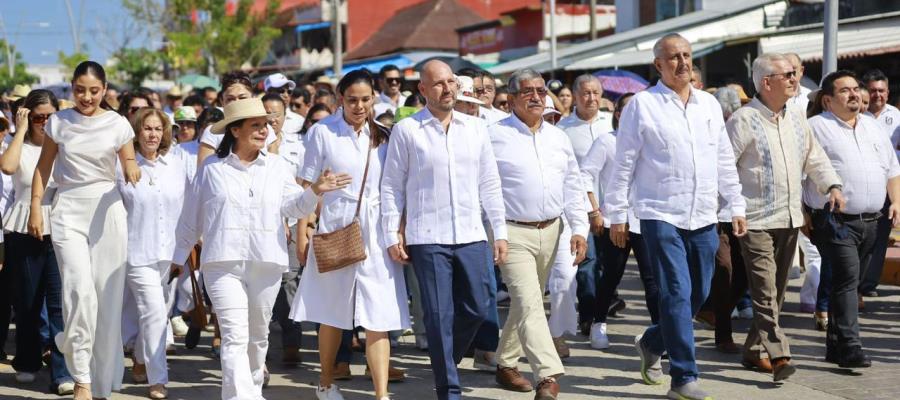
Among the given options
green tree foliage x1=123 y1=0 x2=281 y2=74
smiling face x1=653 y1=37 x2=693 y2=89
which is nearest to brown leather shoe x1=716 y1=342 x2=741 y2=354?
smiling face x1=653 y1=37 x2=693 y2=89

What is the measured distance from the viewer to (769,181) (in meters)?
7.94

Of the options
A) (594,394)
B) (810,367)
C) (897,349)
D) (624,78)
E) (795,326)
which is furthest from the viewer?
(624,78)

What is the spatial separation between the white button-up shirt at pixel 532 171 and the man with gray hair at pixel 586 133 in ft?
5.23

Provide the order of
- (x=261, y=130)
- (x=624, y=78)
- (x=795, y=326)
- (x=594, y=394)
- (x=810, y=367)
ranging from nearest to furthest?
(x=261, y=130) < (x=594, y=394) < (x=810, y=367) < (x=795, y=326) < (x=624, y=78)

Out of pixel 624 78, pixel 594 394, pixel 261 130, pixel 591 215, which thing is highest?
pixel 624 78

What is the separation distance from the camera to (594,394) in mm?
7594

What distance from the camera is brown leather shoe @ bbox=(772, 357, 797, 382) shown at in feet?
24.8

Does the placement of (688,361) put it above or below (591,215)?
below

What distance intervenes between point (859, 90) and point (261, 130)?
14.0ft

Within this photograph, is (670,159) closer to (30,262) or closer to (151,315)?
(151,315)

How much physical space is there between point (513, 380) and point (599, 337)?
5.40 feet

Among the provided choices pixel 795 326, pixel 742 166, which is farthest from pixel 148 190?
pixel 795 326

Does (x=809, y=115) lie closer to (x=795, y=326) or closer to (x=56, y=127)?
(x=795, y=326)

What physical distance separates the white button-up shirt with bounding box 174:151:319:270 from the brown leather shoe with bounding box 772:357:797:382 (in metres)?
3.02
